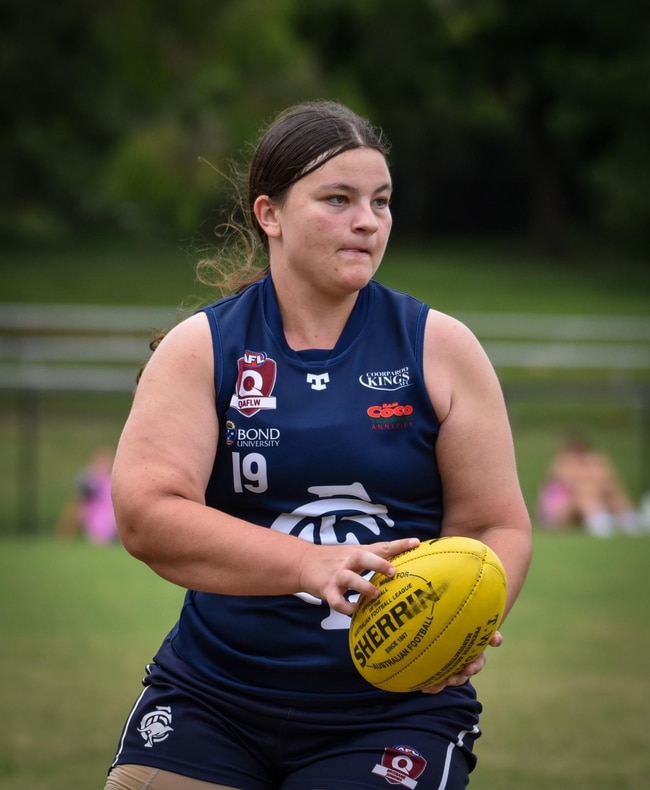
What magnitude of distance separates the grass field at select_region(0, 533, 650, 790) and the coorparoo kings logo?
11.2 feet

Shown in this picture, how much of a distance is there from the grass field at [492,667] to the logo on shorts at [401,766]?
10.4ft

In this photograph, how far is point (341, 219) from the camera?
2.65m

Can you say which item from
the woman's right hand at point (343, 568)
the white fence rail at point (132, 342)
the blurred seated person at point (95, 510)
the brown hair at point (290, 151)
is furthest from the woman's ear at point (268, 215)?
the white fence rail at point (132, 342)

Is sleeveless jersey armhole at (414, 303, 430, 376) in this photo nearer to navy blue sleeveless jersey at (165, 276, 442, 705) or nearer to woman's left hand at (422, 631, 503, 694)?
navy blue sleeveless jersey at (165, 276, 442, 705)

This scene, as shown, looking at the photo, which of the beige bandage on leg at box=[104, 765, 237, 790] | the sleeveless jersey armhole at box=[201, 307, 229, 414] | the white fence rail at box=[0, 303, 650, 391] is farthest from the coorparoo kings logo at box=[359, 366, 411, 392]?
the white fence rail at box=[0, 303, 650, 391]

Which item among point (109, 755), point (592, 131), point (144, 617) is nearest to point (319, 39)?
point (592, 131)

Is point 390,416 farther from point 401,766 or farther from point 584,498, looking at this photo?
point 584,498

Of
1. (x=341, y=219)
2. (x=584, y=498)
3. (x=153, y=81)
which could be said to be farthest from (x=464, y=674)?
(x=153, y=81)

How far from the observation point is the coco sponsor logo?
2.63m

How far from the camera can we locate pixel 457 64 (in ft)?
119

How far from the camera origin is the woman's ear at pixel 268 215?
280 centimetres

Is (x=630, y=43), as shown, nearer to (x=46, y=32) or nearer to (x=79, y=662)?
(x=46, y=32)

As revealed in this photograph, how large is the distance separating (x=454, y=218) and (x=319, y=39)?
10.4 m

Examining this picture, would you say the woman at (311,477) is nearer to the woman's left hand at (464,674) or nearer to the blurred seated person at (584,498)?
the woman's left hand at (464,674)
